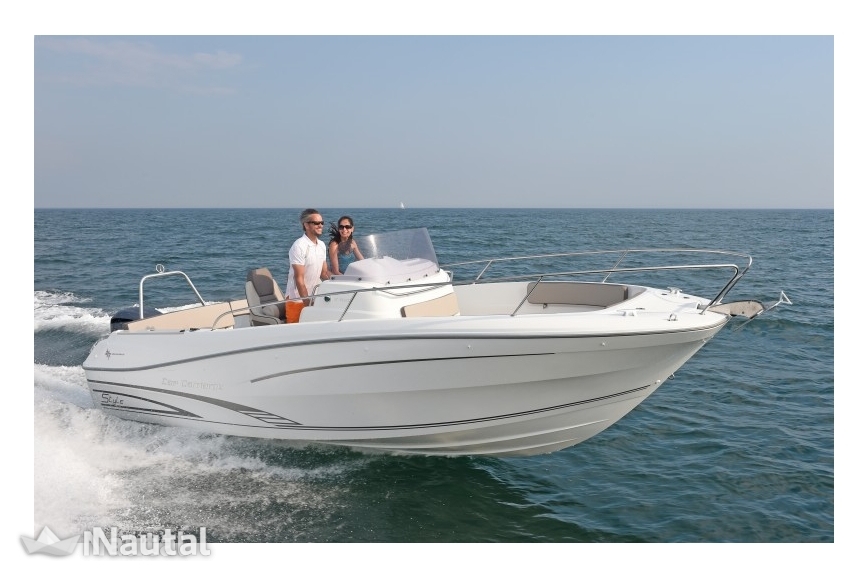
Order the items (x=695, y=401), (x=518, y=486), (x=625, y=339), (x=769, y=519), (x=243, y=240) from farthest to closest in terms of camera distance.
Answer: (x=243, y=240), (x=695, y=401), (x=518, y=486), (x=769, y=519), (x=625, y=339)

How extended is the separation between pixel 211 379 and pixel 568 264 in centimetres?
1226

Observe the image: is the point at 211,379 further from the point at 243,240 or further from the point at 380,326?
the point at 243,240

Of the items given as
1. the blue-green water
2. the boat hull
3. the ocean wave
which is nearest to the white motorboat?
the boat hull

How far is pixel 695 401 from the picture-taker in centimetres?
754

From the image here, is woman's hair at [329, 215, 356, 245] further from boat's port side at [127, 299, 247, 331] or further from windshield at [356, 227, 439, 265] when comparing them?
boat's port side at [127, 299, 247, 331]

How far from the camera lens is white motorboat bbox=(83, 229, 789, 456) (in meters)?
4.72

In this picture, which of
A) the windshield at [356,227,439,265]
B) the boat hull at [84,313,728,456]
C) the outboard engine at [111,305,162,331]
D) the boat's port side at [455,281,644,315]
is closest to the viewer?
the boat hull at [84,313,728,456]

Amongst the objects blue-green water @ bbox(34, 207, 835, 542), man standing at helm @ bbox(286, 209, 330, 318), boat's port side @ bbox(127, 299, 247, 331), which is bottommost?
blue-green water @ bbox(34, 207, 835, 542)

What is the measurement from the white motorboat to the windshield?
0.01 metres

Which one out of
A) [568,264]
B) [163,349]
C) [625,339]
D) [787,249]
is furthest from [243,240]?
[625,339]

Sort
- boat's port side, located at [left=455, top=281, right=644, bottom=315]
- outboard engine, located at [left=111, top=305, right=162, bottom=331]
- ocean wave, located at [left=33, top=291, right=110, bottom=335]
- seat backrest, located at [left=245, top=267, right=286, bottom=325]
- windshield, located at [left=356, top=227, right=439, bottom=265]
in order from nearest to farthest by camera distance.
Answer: windshield, located at [left=356, top=227, right=439, bottom=265]
boat's port side, located at [left=455, top=281, right=644, bottom=315]
seat backrest, located at [left=245, top=267, right=286, bottom=325]
outboard engine, located at [left=111, top=305, right=162, bottom=331]
ocean wave, located at [left=33, top=291, right=110, bottom=335]

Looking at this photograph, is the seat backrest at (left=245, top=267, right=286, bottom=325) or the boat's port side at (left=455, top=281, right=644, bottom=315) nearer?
the boat's port side at (left=455, top=281, right=644, bottom=315)

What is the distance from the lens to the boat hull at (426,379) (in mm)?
4711

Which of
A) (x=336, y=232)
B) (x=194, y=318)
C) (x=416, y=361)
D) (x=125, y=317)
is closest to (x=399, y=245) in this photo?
(x=336, y=232)
